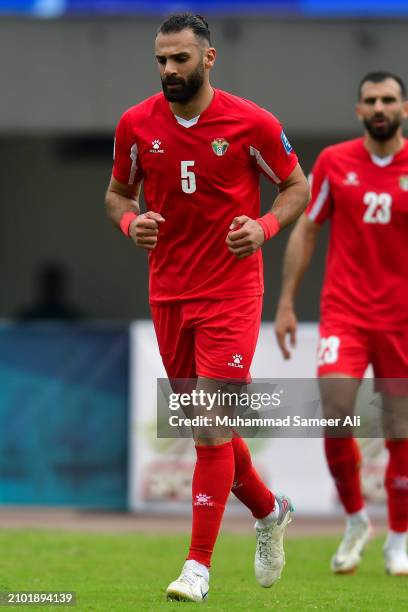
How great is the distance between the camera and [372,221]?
878 cm

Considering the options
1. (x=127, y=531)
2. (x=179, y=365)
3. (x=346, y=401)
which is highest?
(x=179, y=365)

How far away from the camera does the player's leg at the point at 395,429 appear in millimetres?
8805

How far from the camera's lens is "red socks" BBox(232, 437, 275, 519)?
7266mm

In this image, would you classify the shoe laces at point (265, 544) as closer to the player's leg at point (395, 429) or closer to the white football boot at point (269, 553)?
the white football boot at point (269, 553)

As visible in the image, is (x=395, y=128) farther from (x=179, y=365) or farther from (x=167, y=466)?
(x=167, y=466)

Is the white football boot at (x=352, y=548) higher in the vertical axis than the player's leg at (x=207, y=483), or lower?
lower

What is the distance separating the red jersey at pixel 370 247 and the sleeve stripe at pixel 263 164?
1684 mm

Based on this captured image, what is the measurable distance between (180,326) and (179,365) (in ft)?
0.66

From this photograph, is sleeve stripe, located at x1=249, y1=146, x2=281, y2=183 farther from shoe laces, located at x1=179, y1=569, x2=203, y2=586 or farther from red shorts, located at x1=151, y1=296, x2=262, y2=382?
shoe laces, located at x1=179, y1=569, x2=203, y2=586

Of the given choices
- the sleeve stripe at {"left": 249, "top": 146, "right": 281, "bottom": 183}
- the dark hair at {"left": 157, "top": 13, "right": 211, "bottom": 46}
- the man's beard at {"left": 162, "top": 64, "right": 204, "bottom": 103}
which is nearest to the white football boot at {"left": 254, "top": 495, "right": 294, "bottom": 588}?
the sleeve stripe at {"left": 249, "top": 146, "right": 281, "bottom": 183}

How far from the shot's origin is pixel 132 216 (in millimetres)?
7266

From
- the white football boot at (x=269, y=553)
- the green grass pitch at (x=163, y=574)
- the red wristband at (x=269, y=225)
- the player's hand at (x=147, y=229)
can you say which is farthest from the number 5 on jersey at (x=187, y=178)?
the green grass pitch at (x=163, y=574)

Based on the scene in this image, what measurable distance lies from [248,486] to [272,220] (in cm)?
125

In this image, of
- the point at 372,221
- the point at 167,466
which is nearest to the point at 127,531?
the point at 167,466
